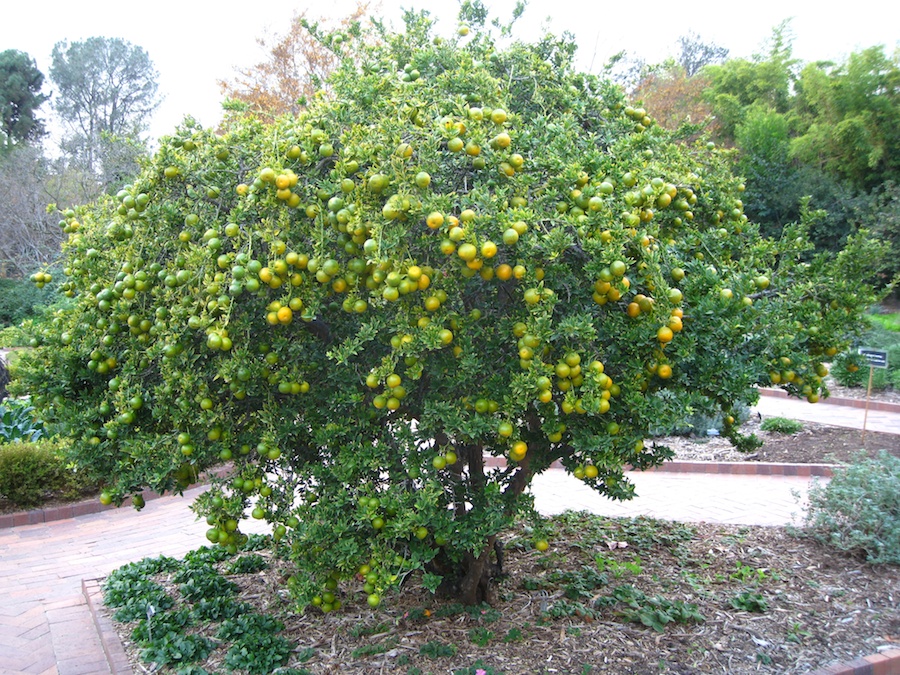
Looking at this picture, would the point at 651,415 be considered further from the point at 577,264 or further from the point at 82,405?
the point at 82,405

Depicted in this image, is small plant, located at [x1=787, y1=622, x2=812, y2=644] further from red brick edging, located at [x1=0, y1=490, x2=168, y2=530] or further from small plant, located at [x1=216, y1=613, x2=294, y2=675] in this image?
red brick edging, located at [x1=0, y1=490, x2=168, y2=530]

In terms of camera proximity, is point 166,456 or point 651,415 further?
point 166,456

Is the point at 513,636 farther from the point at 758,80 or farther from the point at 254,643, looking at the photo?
the point at 758,80

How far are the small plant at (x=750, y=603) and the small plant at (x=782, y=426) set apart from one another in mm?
6294

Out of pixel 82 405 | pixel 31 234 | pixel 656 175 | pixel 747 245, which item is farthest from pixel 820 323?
pixel 31 234

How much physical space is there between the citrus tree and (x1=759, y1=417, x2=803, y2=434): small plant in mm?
7028

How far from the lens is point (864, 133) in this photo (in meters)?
22.0

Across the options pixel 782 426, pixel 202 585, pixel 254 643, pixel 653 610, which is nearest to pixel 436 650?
pixel 254 643

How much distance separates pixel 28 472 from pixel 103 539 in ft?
3.95

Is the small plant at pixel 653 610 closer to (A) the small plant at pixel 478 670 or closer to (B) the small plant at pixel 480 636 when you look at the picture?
(B) the small plant at pixel 480 636

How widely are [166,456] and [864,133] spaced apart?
24341 mm

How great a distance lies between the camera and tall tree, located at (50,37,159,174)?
39.9 meters

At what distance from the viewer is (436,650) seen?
12.9ft

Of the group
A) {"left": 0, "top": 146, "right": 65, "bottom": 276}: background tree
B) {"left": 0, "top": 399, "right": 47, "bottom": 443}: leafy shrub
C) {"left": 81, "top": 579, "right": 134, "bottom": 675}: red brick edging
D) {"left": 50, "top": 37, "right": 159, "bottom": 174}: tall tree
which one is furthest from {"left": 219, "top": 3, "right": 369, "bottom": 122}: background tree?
{"left": 50, "top": 37, "right": 159, "bottom": 174}: tall tree
